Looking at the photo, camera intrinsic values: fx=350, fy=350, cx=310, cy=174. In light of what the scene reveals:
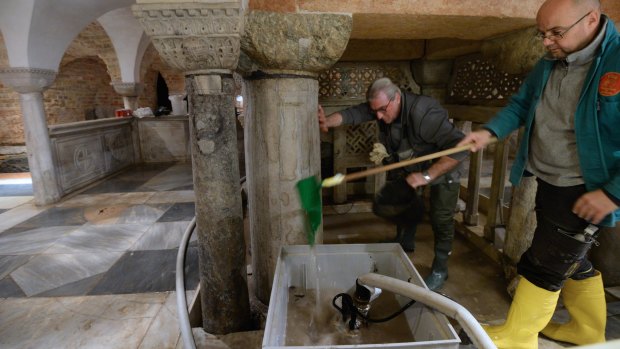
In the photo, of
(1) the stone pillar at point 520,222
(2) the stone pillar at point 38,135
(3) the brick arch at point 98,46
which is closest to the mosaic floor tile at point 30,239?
(2) the stone pillar at point 38,135

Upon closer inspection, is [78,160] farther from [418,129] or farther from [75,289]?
[418,129]

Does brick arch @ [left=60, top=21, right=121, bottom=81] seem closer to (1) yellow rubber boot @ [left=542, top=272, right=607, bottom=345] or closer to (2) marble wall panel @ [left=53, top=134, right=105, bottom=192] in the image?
(2) marble wall panel @ [left=53, top=134, right=105, bottom=192]

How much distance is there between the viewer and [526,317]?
5.90 ft

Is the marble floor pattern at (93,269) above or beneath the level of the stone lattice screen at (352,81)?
beneath

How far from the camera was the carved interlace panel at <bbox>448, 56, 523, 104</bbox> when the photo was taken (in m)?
3.02

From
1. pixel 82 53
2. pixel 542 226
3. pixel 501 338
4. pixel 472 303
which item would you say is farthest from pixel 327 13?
pixel 82 53

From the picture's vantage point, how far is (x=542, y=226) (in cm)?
174

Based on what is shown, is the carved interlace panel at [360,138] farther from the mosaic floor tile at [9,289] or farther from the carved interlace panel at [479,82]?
the mosaic floor tile at [9,289]

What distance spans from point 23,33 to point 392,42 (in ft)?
17.0

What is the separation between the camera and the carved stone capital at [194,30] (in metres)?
1.69

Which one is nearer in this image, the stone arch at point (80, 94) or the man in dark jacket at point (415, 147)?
the man in dark jacket at point (415, 147)

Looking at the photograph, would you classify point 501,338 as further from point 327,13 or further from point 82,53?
point 82,53

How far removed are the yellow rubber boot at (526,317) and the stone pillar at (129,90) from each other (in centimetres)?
961

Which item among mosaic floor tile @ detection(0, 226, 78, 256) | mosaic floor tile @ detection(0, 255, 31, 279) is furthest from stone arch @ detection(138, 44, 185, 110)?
mosaic floor tile @ detection(0, 255, 31, 279)
